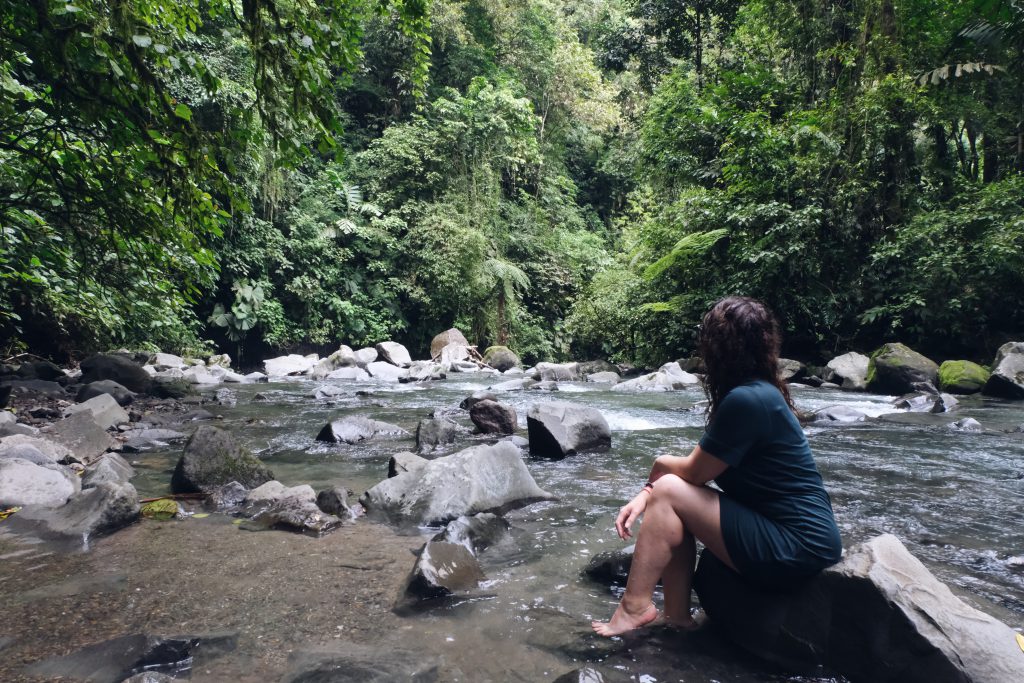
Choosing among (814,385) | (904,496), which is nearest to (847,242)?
(814,385)

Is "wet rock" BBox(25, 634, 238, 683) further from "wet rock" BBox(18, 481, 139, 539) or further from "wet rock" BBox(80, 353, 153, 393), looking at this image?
"wet rock" BBox(80, 353, 153, 393)

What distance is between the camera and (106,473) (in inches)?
173

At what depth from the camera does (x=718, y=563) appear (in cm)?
243

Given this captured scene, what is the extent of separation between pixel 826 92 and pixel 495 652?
16.5m

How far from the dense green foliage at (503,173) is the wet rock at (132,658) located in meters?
2.43

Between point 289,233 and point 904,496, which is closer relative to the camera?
point 904,496

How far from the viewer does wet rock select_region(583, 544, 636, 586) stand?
290 centimetres

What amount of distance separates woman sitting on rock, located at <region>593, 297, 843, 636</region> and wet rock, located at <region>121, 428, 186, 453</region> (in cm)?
558

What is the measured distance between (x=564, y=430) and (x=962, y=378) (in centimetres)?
832

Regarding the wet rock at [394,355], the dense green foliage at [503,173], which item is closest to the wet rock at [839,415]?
the dense green foliage at [503,173]

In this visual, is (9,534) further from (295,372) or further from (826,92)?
(826,92)

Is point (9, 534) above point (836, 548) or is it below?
below

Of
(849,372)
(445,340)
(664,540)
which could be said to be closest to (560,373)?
(445,340)

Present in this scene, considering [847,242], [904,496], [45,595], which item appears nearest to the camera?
[45,595]
